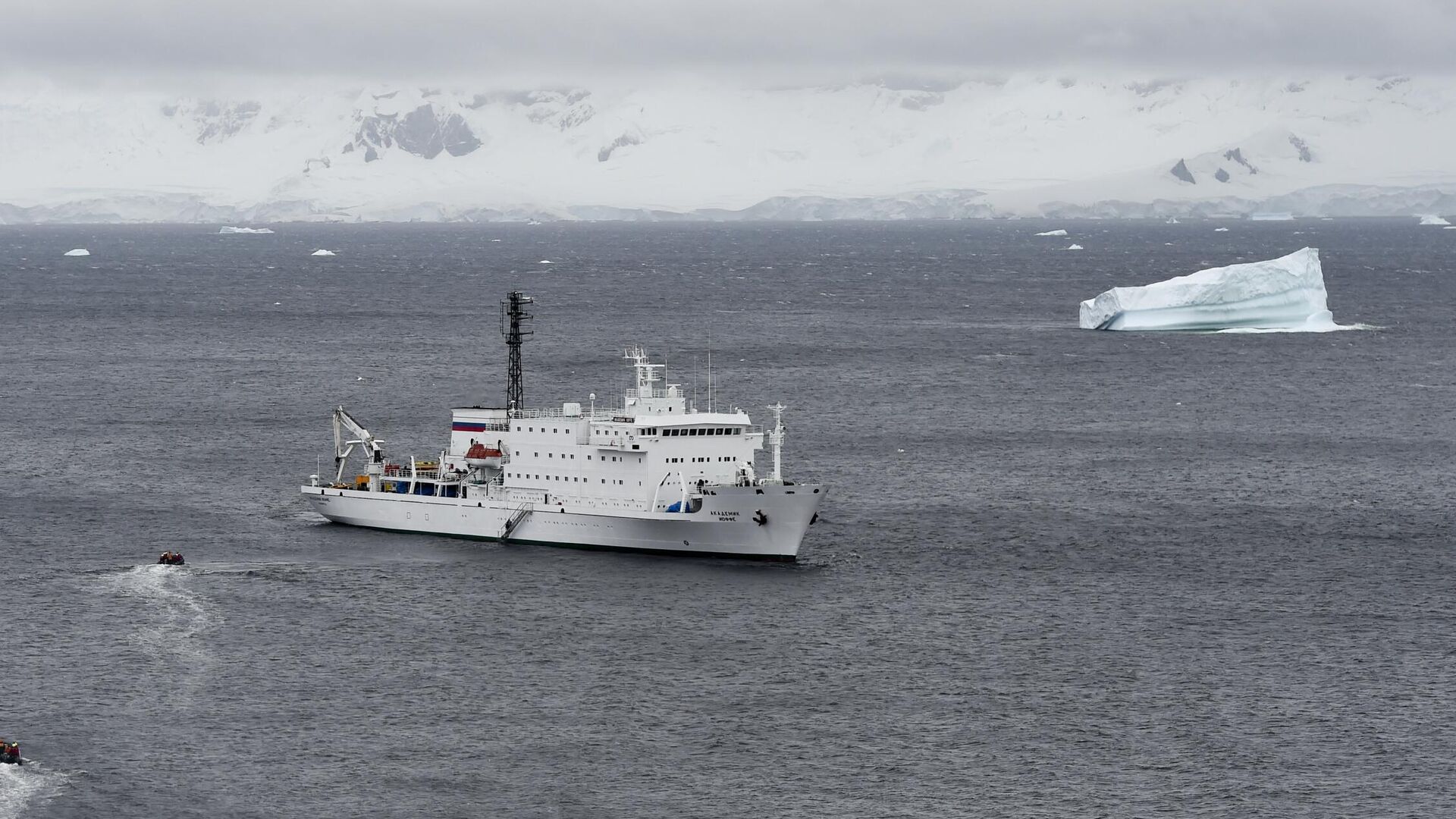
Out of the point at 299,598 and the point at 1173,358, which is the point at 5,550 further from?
the point at 1173,358

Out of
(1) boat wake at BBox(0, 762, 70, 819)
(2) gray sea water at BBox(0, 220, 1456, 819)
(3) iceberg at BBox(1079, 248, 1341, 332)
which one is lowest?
(1) boat wake at BBox(0, 762, 70, 819)

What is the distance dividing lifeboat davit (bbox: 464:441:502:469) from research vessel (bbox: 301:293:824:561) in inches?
2.0

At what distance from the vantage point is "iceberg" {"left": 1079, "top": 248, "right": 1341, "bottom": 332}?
568 ft

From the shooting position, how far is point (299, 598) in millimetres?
76000

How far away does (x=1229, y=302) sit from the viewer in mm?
176625

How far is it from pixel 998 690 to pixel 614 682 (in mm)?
12668

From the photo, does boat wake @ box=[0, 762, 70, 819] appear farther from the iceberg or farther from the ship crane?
the iceberg

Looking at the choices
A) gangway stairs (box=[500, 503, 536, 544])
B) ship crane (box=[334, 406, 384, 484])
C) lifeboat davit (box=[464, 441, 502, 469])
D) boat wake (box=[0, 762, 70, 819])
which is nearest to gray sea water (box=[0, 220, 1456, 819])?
boat wake (box=[0, 762, 70, 819])

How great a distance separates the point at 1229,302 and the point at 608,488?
10457cm

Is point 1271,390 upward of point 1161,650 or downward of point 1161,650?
upward

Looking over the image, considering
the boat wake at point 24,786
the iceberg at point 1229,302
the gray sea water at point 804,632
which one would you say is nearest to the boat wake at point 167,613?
the gray sea water at point 804,632

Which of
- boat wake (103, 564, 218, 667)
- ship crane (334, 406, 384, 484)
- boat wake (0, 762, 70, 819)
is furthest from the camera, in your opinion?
ship crane (334, 406, 384, 484)

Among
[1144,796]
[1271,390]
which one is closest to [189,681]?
[1144,796]

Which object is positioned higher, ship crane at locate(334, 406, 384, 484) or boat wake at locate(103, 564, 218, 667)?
ship crane at locate(334, 406, 384, 484)
